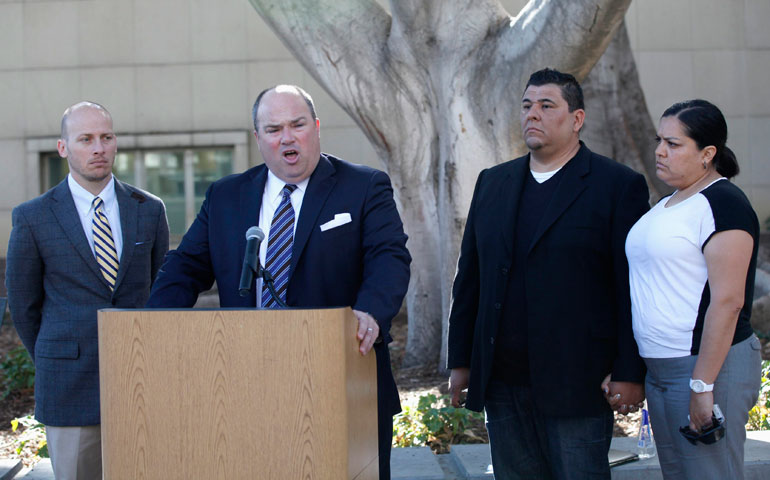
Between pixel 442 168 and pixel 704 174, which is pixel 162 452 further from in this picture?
pixel 442 168

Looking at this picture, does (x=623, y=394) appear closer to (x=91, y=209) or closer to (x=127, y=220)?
(x=127, y=220)

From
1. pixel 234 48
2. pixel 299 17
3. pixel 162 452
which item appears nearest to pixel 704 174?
pixel 162 452

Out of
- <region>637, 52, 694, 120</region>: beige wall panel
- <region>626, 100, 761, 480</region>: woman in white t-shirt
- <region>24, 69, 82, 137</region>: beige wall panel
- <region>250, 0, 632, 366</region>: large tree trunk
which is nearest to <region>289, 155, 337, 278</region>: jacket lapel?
<region>626, 100, 761, 480</region>: woman in white t-shirt

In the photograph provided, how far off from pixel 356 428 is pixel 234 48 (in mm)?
11414

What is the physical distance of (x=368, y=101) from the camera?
6.97 m

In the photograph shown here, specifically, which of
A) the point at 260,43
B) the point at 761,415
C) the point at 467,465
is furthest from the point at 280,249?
the point at 260,43

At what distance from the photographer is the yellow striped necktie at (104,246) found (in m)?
4.12

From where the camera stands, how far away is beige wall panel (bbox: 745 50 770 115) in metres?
12.9

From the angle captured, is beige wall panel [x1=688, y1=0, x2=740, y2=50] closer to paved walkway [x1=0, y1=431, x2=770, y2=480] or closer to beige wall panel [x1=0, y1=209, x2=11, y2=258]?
paved walkway [x1=0, y1=431, x2=770, y2=480]

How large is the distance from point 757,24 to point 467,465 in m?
10.7

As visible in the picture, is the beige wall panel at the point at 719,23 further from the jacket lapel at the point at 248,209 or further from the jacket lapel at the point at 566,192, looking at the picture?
the jacket lapel at the point at 248,209

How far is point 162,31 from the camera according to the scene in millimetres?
13430

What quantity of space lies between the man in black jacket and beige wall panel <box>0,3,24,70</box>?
1196 cm

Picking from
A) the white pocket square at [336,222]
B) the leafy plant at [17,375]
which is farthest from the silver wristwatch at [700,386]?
the leafy plant at [17,375]
